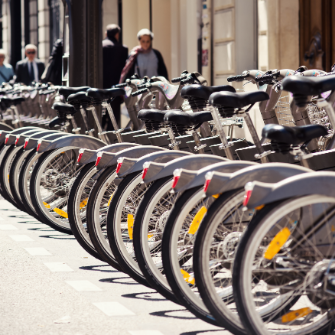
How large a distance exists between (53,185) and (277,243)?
3.73 meters

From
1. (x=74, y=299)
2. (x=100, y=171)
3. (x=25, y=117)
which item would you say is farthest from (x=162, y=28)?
(x=74, y=299)

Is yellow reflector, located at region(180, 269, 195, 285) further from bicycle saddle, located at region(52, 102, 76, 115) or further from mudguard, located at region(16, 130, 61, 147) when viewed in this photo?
bicycle saddle, located at region(52, 102, 76, 115)

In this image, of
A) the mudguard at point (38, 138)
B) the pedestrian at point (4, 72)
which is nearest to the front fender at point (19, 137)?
the mudguard at point (38, 138)

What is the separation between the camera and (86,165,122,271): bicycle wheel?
16.6 feet

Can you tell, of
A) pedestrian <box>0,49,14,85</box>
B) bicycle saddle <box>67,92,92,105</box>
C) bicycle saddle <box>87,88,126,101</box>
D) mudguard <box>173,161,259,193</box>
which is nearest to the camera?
mudguard <box>173,161,259,193</box>

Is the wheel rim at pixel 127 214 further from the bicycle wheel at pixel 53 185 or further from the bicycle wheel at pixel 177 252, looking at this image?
the bicycle wheel at pixel 53 185

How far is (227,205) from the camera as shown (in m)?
3.51

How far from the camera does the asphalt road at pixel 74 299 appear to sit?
13.0 feet

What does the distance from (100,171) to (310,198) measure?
2.47m

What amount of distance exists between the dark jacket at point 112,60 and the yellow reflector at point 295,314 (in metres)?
8.20

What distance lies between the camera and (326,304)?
3355mm

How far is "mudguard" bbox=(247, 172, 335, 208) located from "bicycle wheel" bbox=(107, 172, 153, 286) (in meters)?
1.46

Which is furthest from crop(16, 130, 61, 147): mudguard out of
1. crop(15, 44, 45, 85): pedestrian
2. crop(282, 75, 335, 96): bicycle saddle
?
crop(15, 44, 45, 85): pedestrian

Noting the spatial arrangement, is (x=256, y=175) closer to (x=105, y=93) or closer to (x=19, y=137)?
(x=105, y=93)
